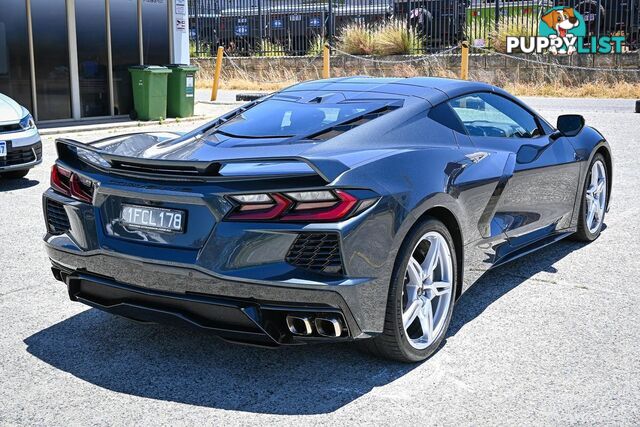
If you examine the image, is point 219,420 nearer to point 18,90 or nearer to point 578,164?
point 578,164

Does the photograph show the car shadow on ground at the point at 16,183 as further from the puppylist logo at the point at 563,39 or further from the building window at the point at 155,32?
the puppylist logo at the point at 563,39

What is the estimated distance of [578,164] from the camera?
615 cm

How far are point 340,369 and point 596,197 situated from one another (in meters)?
3.36

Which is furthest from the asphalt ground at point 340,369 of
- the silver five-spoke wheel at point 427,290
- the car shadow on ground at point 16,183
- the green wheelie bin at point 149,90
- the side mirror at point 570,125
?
the green wheelie bin at point 149,90

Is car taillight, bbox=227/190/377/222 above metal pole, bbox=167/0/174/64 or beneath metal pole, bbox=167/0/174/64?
beneath

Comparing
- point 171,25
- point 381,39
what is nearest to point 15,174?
point 171,25

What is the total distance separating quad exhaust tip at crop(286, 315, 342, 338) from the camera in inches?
147

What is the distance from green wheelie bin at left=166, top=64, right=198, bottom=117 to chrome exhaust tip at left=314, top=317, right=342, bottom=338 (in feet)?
45.5

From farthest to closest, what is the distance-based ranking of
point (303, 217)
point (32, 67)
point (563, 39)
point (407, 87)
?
point (563, 39), point (32, 67), point (407, 87), point (303, 217)

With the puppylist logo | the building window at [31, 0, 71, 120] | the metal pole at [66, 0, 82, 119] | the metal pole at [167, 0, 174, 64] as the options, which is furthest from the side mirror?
the puppylist logo

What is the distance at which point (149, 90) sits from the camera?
54.0 ft

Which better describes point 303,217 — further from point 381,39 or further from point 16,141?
point 381,39

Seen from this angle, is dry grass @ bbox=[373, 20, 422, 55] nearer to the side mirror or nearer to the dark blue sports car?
the side mirror

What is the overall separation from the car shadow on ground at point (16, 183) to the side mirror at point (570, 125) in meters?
5.93
